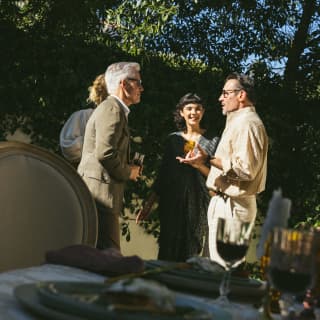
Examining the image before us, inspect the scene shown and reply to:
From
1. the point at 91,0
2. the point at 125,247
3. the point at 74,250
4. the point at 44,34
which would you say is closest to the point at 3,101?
the point at 44,34

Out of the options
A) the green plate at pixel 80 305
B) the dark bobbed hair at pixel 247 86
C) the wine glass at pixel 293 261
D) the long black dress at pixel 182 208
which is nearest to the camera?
the green plate at pixel 80 305

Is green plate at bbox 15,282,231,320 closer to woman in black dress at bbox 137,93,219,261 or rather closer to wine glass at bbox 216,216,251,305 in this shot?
wine glass at bbox 216,216,251,305

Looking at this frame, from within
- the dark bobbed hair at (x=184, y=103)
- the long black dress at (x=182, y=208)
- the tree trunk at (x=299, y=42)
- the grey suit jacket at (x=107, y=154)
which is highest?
the tree trunk at (x=299, y=42)

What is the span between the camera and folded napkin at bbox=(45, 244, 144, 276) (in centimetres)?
122

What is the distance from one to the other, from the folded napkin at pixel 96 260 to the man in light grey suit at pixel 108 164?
217 centimetres

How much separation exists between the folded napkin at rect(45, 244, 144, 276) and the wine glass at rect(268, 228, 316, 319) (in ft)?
1.19

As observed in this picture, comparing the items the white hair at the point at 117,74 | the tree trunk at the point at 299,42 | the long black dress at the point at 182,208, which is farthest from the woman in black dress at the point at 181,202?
the tree trunk at the point at 299,42

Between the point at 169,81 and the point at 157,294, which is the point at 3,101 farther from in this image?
the point at 157,294

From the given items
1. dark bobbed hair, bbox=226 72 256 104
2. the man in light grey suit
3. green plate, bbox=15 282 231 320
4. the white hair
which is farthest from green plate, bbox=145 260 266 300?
dark bobbed hair, bbox=226 72 256 104

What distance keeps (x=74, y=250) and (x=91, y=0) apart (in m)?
4.88

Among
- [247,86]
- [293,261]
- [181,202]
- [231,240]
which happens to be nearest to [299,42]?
[181,202]

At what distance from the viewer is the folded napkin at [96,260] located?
1.22 meters

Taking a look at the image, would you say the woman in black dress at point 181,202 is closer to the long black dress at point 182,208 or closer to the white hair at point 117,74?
the long black dress at point 182,208

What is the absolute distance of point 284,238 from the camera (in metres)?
0.90
